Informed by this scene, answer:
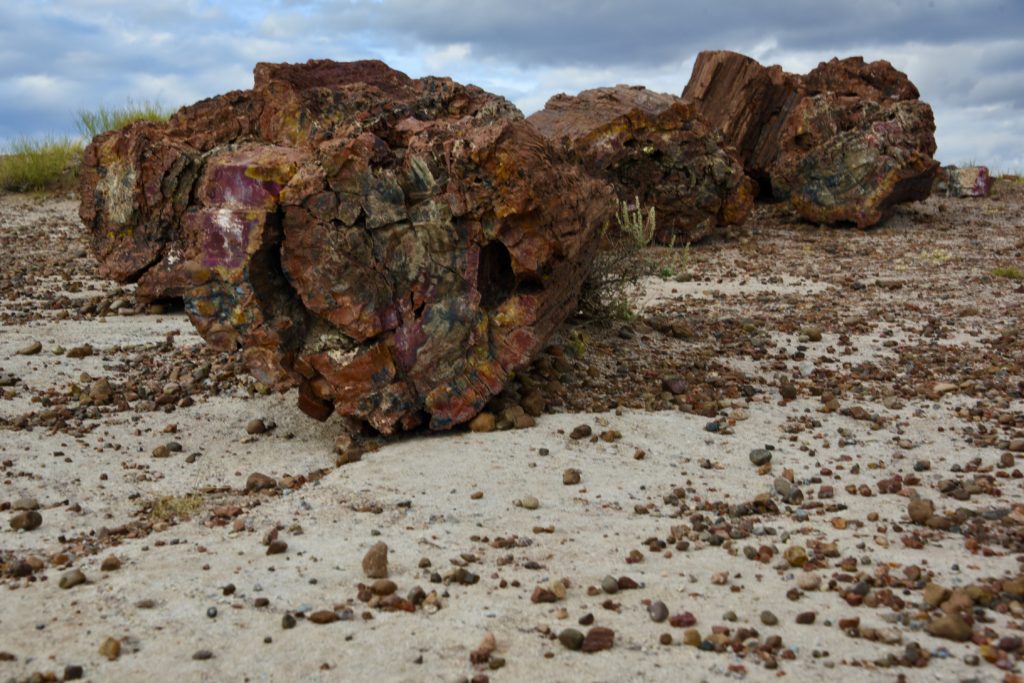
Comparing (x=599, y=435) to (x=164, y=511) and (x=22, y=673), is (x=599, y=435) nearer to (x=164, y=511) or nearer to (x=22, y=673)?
(x=164, y=511)

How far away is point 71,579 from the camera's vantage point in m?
3.99

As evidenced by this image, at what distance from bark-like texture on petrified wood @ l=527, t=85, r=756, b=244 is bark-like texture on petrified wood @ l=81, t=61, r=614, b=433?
213 inches

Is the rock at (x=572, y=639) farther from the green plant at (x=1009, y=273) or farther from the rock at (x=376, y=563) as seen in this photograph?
the green plant at (x=1009, y=273)

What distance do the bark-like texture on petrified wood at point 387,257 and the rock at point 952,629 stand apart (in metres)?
2.89

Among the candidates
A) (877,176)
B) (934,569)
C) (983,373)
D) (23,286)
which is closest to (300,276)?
(934,569)

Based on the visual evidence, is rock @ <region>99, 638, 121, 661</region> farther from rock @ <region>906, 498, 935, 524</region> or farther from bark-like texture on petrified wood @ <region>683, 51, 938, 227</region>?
bark-like texture on petrified wood @ <region>683, 51, 938, 227</region>

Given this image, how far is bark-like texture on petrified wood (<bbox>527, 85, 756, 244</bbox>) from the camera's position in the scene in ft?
37.9

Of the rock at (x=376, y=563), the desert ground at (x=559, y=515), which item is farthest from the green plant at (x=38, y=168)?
the rock at (x=376, y=563)

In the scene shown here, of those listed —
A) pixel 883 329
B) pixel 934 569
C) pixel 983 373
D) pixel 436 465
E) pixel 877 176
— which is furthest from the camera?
pixel 877 176

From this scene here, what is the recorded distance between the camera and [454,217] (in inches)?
225

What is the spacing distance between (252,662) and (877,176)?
38.4ft

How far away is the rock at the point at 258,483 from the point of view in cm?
515

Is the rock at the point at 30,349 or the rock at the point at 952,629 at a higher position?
the rock at the point at 30,349

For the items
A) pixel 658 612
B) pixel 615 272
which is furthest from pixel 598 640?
pixel 615 272
